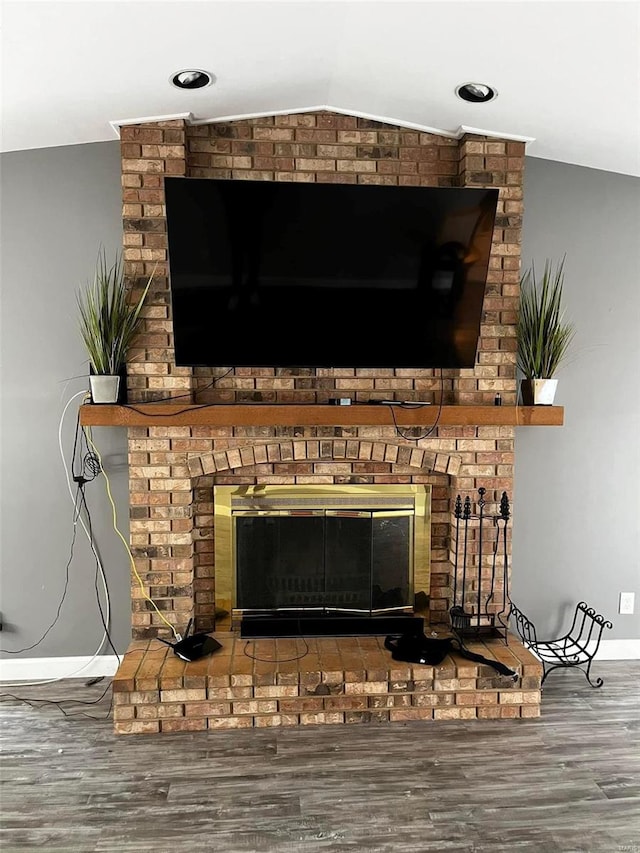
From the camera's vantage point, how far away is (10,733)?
8.94 feet

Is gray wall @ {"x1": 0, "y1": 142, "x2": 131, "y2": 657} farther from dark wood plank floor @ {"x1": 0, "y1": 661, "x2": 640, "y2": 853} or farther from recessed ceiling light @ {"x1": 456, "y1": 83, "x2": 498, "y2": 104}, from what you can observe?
recessed ceiling light @ {"x1": 456, "y1": 83, "x2": 498, "y2": 104}

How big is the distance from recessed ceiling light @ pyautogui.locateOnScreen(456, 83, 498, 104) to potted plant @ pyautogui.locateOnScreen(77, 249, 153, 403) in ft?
4.92

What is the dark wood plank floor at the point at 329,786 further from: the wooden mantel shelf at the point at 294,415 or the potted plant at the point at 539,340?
the potted plant at the point at 539,340

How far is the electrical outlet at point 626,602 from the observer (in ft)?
11.3

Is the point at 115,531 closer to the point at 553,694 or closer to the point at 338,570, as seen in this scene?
the point at 338,570

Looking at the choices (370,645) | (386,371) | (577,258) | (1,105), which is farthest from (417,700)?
(1,105)

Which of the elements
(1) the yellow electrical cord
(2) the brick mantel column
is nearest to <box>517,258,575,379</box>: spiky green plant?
(2) the brick mantel column

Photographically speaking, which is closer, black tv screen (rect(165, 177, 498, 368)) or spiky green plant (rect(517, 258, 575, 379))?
black tv screen (rect(165, 177, 498, 368))

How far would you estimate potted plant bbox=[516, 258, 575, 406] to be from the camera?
306 centimetres

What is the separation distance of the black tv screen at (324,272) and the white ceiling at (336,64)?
390 millimetres

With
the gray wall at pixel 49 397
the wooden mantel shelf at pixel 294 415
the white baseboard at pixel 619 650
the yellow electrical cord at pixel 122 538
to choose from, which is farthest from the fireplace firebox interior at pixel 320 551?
the white baseboard at pixel 619 650

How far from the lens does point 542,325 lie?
10.0 ft

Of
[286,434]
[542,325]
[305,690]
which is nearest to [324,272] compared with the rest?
[286,434]

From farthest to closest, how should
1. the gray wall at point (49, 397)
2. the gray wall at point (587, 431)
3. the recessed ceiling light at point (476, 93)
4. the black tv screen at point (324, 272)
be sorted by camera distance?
the gray wall at point (587, 431), the gray wall at point (49, 397), the black tv screen at point (324, 272), the recessed ceiling light at point (476, 93)
